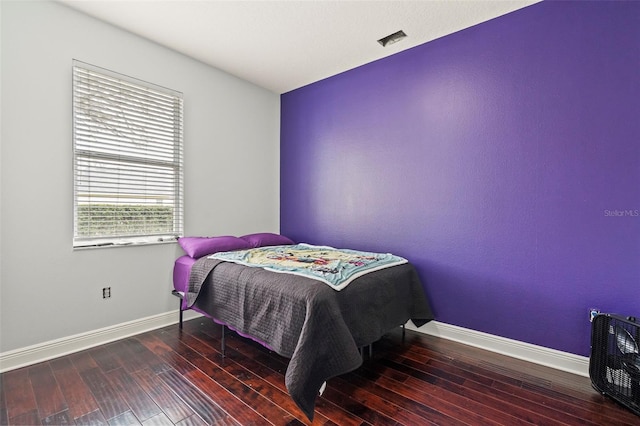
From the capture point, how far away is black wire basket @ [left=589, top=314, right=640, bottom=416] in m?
1.71

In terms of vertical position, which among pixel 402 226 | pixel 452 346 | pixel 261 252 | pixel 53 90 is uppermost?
pixel 53 90

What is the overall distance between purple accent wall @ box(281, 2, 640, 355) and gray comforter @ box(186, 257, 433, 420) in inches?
21.6

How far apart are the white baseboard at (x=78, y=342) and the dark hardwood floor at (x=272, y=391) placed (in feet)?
0.24

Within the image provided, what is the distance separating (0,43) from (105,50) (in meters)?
0.66

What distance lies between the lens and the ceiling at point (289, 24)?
2.34 m

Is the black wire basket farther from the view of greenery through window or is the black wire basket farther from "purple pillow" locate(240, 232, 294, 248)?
the view of greenery through window

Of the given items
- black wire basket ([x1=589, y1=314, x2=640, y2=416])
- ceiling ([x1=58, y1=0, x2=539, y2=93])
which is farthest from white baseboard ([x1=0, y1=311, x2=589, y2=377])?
ceiling ([x1=58, y1=0, x2=539, y2=93])

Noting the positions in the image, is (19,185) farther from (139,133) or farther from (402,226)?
(402,226)

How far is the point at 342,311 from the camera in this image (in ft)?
6.32

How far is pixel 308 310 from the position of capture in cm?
176

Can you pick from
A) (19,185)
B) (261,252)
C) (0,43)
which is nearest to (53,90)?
(0,43)

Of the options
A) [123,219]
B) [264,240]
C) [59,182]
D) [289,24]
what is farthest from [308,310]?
[289,24]

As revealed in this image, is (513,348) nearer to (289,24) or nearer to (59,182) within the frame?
(289,24)

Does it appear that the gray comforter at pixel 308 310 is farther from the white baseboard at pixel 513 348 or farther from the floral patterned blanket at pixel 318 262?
the white baseboard at pixel 513 348
